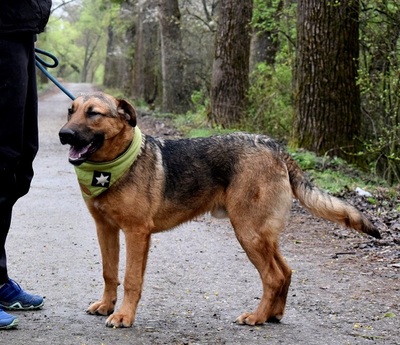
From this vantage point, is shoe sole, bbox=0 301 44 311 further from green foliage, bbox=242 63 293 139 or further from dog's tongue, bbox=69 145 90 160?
green foliage, bbox=242 63 293 139

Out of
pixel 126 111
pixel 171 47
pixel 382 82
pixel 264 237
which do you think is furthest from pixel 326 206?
pixel 171 47

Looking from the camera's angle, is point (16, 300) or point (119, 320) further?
point (16, 300)

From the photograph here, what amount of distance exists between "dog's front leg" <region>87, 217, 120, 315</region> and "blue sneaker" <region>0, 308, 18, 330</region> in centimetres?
67

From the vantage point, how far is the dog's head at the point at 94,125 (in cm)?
491

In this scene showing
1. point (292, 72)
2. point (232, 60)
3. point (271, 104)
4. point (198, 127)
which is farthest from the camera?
point (198, 127)

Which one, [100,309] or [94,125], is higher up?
[94,125]

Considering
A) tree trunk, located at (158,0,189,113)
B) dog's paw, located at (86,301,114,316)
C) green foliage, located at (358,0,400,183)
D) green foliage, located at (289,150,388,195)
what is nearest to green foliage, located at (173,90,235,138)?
tree trunk, located at (158,0,189,113)

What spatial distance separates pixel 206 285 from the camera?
20.9ft

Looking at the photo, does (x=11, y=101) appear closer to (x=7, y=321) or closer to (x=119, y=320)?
(x=7, y=321)

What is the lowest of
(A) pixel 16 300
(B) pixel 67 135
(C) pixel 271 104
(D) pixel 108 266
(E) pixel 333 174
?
(E) pixel 333 174

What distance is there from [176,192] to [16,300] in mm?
1387

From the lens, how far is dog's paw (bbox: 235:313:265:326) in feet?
17.3

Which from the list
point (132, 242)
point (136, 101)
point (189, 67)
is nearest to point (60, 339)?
point (132, 242)

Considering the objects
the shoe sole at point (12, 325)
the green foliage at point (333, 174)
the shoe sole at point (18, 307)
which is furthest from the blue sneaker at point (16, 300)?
the green foliage at point (333, 174)
